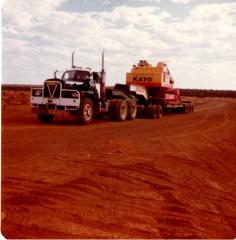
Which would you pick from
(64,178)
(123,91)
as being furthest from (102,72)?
(64,178)

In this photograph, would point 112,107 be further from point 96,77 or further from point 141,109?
point 141,109

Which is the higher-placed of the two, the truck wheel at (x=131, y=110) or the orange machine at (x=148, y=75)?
the orange machine at (x=148, y=75)

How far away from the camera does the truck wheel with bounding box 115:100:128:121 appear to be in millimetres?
19969

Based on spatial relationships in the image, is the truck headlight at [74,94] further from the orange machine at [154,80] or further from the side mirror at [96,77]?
the orange machine at [154,80]

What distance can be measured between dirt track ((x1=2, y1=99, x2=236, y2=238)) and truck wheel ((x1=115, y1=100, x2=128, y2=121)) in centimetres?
683

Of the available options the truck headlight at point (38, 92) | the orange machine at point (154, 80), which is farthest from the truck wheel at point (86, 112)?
the orange machine at point (154, 80)

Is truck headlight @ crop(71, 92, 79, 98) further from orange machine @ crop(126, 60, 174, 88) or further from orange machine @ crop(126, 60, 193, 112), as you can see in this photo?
orange machine @ crop(126, 60, 174, 88)

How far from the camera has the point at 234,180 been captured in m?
10.2

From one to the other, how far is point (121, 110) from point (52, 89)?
373 cm

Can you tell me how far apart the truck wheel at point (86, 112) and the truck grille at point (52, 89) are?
1049 mm

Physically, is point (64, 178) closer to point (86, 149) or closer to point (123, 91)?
point (86, 149)

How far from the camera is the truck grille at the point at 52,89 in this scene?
17672 millimetres

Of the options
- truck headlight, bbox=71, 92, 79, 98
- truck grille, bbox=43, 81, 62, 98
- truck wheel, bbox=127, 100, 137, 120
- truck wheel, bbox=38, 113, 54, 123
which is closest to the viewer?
truck headlight, bbox=71, 92, 79, 98

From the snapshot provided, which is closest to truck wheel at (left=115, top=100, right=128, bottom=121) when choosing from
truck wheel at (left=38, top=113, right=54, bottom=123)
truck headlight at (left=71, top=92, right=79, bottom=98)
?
truck wheel at (left=38, top=113, right=54, bottom=123)
